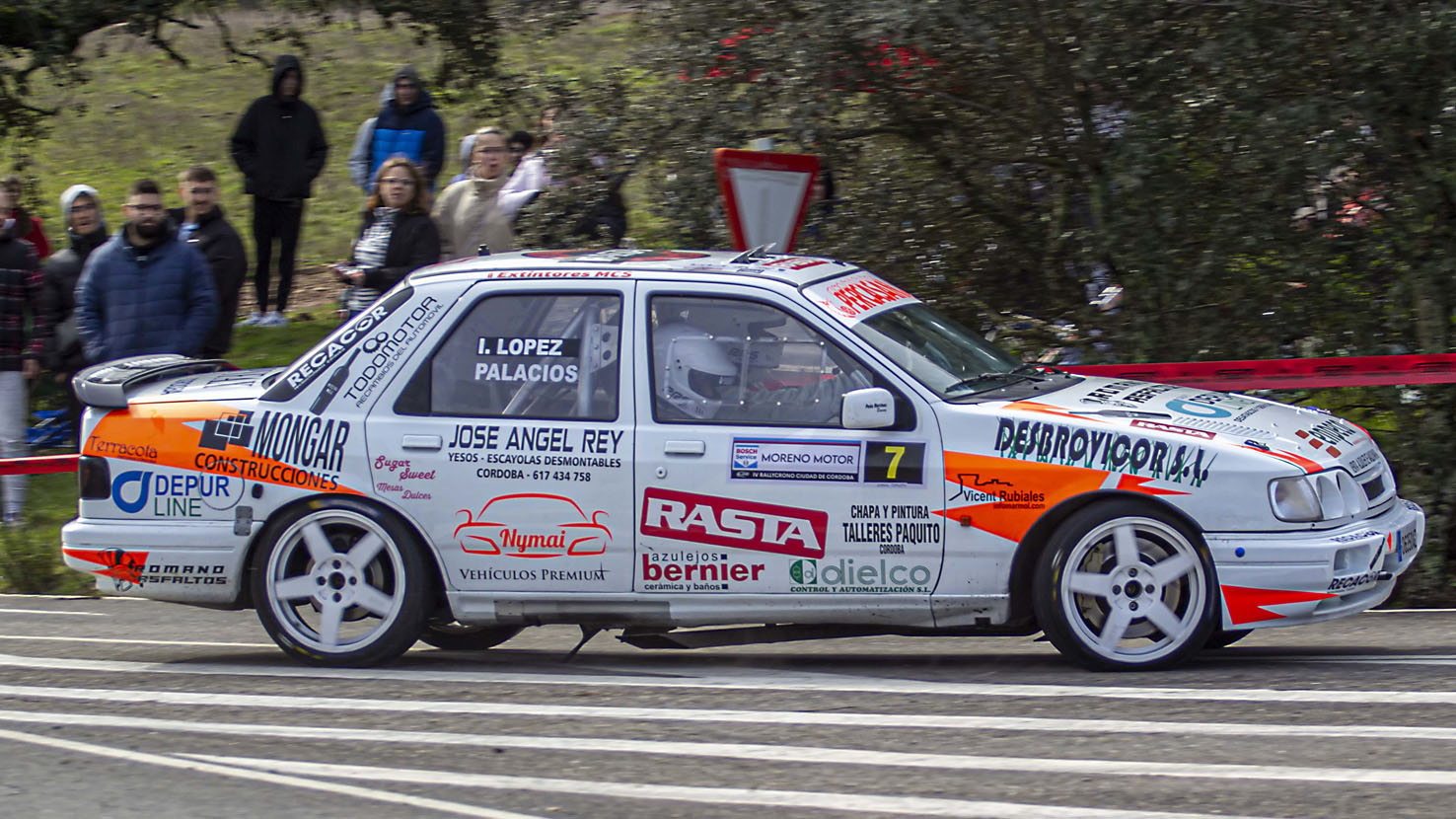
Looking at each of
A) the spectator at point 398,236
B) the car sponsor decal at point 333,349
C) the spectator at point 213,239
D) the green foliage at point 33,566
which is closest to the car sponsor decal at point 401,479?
the car sponsor decal at point 333,349

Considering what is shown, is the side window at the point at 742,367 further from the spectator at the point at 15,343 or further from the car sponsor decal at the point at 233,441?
the spectator at the point at 15,343

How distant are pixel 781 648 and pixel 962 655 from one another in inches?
34.4

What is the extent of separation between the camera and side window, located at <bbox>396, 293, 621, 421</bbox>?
6949 millimetres

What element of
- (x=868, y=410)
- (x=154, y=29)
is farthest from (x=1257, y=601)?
(x=154, y=29)

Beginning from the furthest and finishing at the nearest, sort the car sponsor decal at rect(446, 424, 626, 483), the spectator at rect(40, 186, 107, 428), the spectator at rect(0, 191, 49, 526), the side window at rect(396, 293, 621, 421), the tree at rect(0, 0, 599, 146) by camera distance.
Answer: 1. the tree at rect(0, 0, 599, 146)
2. the spectator at rect(40, 186, 107, 428)
3. the spectator at rect(0, 191, 49, 526)
4. the side window at rect(396, 293, 621, 421)
5. the car sponsor decal at rect(446, 424, 626, 483)

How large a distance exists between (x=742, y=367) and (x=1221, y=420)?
1845 mm

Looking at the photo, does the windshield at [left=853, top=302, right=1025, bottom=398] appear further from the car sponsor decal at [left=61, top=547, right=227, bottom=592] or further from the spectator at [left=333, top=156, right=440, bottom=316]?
the spectator at [left=333, top=156, right=440, bottom=316]

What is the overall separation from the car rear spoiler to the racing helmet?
240cm

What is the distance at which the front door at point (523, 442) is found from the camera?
6.86 meters

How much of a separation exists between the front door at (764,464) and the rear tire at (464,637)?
124 cm

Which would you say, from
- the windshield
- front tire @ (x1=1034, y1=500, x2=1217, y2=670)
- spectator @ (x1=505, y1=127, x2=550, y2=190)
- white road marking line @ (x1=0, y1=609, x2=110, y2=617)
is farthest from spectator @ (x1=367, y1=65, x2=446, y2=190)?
front tire @ (x1=1034, y1=500, x2=1217, y2=670)

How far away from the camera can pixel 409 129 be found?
12.1 metres

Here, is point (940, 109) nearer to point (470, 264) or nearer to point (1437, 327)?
point (1437, 327)

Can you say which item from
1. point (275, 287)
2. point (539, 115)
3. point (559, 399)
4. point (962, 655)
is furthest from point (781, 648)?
point (275, 287)
